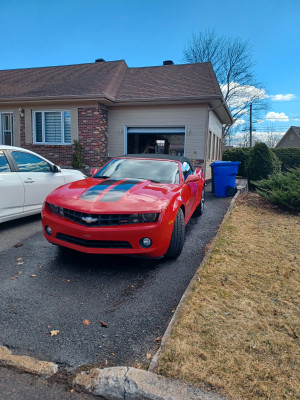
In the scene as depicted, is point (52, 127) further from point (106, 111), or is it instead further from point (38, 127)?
point (106, 111)

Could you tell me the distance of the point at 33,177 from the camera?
5.55 meters

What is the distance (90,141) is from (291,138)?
54291mm

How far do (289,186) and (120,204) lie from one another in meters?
5.70

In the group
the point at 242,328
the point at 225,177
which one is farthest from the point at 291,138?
the point at 242,328

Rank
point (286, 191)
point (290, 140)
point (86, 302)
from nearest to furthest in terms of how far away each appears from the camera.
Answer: point (86, 302) → point (286, 191) → point (290, 140)

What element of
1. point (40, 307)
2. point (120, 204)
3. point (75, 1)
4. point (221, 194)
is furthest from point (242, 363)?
point (75, 1)

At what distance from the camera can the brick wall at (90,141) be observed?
39.1ft

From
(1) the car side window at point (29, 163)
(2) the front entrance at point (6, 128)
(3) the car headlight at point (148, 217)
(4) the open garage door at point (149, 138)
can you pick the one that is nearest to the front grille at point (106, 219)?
(3) the car headlight at point (148, 217)

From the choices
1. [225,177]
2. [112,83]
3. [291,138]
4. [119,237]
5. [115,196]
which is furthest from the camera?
[291,138]

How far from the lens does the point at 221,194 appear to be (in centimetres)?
934

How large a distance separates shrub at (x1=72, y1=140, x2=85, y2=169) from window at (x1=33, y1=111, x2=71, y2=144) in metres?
0.80

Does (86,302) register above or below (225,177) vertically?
below

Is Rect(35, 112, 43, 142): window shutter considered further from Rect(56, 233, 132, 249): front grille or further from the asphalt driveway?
Rect(56, 233, 132, 249): front grille

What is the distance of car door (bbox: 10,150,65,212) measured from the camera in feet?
17.6
